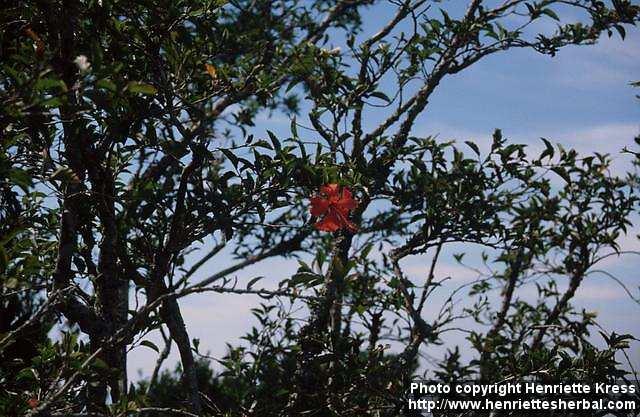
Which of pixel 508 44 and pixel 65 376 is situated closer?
pixel 65 376

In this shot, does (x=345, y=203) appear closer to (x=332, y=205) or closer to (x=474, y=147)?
(x=332, y=205)

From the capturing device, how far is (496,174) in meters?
4.34

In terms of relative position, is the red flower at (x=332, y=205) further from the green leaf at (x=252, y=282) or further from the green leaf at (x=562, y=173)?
the green leaf at (x=562, y=173)

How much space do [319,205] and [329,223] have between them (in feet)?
0.40

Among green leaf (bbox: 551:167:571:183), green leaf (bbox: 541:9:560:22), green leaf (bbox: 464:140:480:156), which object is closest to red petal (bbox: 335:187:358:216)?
green leaf (bbox: 464:140:480:156)

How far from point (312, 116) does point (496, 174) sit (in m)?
1.11

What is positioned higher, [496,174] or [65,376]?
[496,174]

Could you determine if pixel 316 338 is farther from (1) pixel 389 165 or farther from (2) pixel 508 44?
(2) pixel 508 44

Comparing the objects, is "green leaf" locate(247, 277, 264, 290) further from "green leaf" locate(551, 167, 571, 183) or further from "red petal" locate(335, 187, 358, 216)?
"green leaf" locate(551, 167, 571, 183)

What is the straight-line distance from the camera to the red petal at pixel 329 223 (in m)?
3.34

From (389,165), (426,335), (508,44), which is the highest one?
(508,44)

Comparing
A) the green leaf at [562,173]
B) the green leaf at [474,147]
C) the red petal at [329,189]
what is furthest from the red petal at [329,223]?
the green leaf at [562,173]

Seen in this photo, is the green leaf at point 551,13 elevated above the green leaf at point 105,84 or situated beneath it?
elevated above

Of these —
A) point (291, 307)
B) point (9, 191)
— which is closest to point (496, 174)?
point (291, 307)
